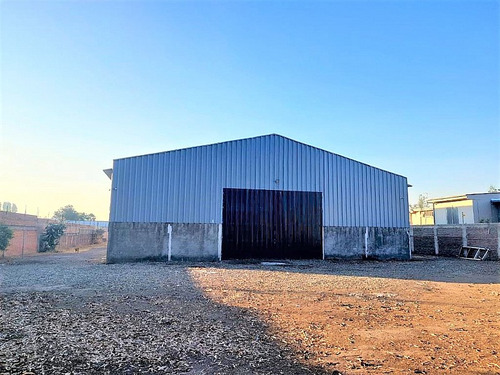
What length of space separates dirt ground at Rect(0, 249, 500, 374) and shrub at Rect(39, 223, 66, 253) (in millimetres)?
18409

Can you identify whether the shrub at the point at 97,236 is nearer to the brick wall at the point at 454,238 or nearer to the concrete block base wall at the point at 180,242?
the concrete block base wall at the point at 180,242

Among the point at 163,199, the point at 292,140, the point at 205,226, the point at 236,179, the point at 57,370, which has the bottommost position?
the point at 57,370

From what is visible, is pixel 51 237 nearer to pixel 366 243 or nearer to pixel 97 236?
pixel 97 236

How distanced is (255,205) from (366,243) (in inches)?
252

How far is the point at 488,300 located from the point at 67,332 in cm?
860

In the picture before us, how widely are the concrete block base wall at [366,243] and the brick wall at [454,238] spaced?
10.6ft

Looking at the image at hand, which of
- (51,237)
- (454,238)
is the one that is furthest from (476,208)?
(51,237)

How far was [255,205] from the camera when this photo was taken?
18.3 metres

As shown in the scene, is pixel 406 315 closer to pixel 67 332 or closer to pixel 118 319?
pixel 118 319

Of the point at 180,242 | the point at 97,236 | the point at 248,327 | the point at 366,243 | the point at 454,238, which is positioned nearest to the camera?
the point at 248,327

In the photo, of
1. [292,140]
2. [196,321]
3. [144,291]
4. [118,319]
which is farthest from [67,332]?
[292,140]

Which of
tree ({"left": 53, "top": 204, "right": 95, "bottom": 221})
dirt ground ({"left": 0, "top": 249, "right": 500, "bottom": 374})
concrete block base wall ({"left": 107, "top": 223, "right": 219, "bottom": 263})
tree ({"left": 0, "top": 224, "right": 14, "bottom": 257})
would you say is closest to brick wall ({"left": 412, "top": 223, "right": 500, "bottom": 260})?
dirt ground ({"left": 0, "top": 249, "right": 500, "bottom": 374})

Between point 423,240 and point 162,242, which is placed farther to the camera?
point 423,240

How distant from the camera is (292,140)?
63.0ft
